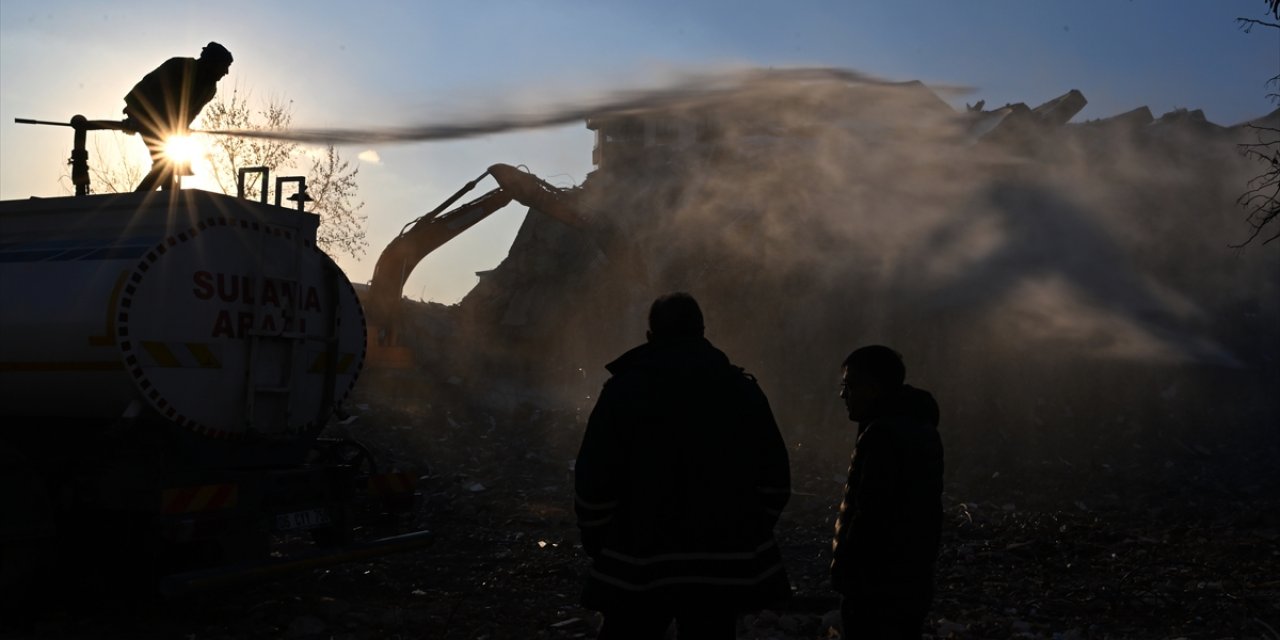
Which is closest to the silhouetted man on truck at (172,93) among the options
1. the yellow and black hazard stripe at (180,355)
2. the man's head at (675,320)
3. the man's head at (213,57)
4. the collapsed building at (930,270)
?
the man's head at (213,57)

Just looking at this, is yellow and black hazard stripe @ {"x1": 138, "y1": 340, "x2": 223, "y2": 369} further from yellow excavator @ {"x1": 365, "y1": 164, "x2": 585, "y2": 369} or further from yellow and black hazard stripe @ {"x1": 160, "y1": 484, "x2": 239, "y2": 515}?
yellow excavator @ {"x1": 365, "y1": 164, "x2": 585, "y2": 369}

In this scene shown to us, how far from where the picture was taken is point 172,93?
8.46m

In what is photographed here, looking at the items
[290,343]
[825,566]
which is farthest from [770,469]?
[825,566]

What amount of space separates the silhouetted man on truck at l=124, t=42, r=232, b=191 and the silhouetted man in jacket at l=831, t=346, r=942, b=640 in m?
6.34

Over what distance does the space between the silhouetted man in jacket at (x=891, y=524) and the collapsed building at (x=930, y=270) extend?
43.5 feet

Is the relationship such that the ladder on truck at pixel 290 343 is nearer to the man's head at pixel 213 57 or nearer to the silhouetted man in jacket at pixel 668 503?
the man's head at pixel 213 57

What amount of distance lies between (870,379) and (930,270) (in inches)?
673

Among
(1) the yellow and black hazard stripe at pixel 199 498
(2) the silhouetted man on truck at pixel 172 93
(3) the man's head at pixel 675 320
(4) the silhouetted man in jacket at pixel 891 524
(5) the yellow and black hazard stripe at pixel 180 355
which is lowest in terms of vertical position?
(1) the yellow and black hazard stripe at pixel 199 498

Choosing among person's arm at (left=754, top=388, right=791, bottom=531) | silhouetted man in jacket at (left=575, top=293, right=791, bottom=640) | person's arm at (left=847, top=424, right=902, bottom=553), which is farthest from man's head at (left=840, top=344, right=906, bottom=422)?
silhouetted man in jacket at (left=575, top=293, right=791, bottom=640)

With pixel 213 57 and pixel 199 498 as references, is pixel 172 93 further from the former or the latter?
pixel 199 498

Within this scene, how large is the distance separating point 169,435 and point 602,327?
17.5m

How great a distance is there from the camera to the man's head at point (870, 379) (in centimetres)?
404

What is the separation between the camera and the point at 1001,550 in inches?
395

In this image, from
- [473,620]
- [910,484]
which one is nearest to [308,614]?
[473,620]
